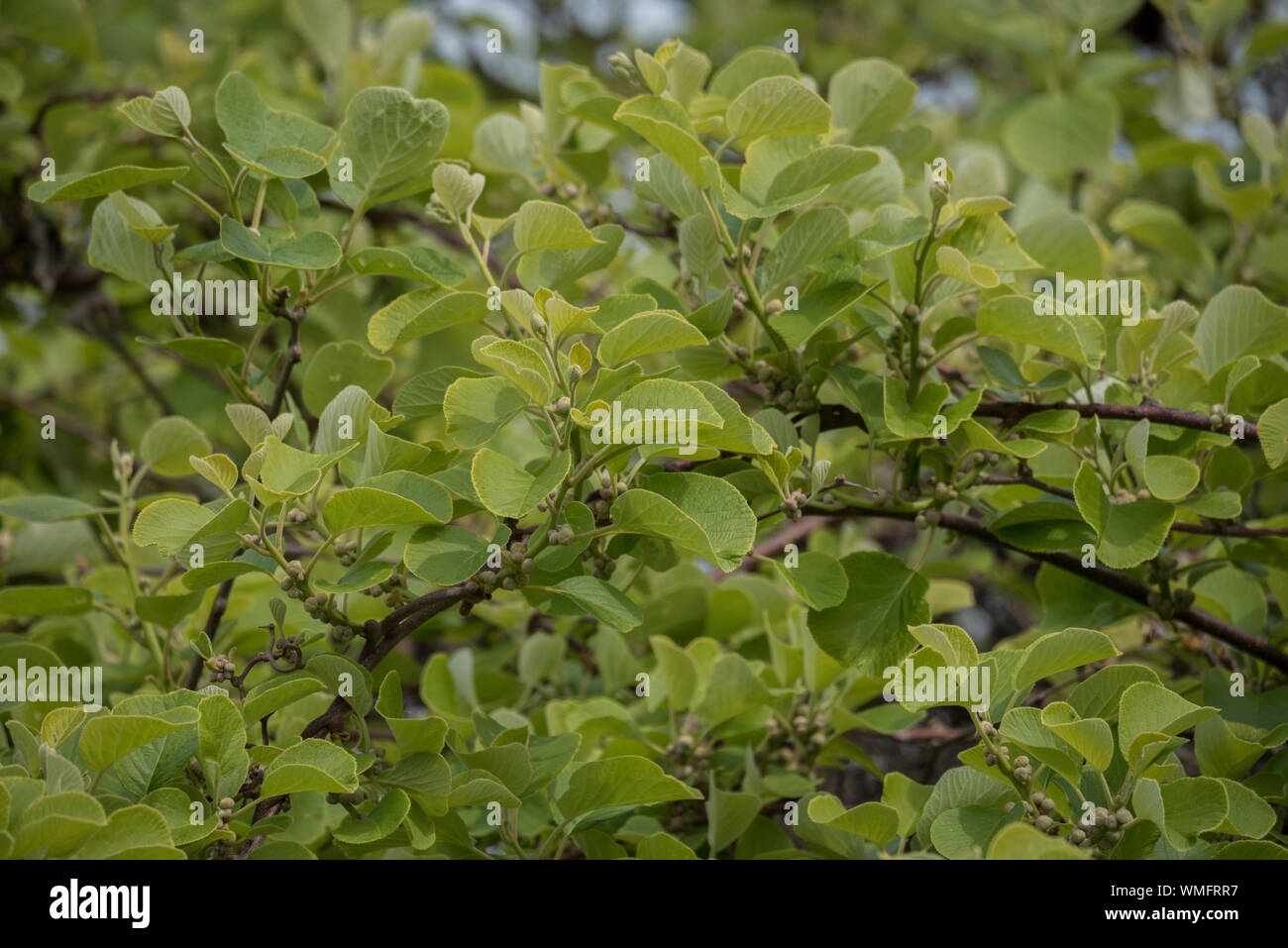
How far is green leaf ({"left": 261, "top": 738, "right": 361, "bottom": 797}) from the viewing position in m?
1.00

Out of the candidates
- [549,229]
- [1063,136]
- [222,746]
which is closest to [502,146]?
[549,229]

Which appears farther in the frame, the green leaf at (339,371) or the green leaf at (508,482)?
the green leaf at (339,371)

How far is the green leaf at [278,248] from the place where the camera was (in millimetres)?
1173

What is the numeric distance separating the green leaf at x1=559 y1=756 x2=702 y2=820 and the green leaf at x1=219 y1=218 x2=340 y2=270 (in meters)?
0.60

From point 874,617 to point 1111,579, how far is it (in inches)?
12.1

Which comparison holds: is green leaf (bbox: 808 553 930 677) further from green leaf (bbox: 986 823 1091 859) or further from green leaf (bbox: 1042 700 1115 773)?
green leaf (bbox: 986 823 1091 859)

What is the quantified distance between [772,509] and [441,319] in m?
0.41

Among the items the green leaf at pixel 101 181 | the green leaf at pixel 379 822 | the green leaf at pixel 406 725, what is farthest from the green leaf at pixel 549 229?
the green leaf at pixel 379 822

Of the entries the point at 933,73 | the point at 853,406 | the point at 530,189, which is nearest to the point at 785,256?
the point at 853,406

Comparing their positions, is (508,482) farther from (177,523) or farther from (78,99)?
(78,99)

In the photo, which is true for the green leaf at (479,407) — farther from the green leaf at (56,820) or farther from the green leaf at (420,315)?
the green leaf at (56,820)

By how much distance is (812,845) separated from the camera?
1367 mm
